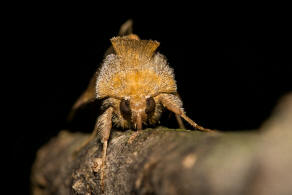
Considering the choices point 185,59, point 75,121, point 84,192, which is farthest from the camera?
point 185,59

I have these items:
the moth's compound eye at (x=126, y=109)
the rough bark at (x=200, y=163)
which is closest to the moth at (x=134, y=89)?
the moth's compound eye at (x=126, y=109)

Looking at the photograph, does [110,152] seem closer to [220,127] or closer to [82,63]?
[220,127]

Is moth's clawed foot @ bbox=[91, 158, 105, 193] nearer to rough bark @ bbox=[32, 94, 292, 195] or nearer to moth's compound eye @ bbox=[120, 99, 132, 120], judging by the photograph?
rough bark @ bbox=[32, 94, 292, 195]

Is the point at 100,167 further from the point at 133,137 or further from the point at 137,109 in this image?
the point at 137,109

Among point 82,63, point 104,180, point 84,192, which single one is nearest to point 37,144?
point 82,63

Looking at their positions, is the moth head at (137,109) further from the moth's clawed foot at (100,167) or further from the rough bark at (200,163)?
the moth's clawed foot at (100,167)

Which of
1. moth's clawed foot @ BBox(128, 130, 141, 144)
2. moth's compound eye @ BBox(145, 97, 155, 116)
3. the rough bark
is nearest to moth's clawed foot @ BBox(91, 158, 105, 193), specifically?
the rough bark
